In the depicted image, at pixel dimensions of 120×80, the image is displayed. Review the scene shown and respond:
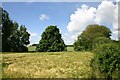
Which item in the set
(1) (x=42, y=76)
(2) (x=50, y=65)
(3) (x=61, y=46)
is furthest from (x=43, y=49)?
(1) (x=42, y=76)

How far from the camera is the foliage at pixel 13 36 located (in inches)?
2128

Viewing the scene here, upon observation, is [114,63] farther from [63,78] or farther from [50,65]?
[50,65]

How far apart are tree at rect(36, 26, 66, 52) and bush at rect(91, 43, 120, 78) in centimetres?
3882

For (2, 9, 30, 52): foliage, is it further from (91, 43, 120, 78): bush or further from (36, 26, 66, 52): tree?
(91, 43, 120, 78): bush

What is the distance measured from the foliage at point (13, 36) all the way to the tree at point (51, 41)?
3782mm

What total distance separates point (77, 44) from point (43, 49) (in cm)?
721

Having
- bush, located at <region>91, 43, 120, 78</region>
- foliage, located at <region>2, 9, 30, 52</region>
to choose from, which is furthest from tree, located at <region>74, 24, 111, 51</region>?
bush, located at <region>91, 43, 120, 78</region>

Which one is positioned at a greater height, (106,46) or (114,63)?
(106,46)

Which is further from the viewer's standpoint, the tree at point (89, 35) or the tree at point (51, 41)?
the tree at point (51, 41)

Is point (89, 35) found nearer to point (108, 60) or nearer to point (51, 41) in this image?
point (51, 41)

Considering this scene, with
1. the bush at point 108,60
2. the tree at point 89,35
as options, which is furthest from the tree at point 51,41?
the bush at point 108,60

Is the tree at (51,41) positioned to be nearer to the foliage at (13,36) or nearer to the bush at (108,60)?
the foliage at (13,36)

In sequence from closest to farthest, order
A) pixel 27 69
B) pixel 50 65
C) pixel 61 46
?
pixel 27 69
pixel 50 65
pixel 61 46

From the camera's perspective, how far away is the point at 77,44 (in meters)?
54.2
